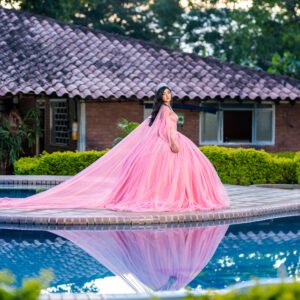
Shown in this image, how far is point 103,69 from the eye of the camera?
22172mm

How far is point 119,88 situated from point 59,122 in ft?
10.8

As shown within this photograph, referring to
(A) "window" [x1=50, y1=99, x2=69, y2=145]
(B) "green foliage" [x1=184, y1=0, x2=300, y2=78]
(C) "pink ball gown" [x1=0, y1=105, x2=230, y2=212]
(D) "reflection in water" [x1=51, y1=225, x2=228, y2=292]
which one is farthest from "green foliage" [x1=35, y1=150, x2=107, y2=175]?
(B) "green foliage" [x1=184, y1=0, x2=300, y2=78]

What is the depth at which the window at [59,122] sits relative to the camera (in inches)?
899

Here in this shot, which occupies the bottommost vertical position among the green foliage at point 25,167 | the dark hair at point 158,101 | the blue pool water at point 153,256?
the blue pool water at point 153,256

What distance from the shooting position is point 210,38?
44.2 m

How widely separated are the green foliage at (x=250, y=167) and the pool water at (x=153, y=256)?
5.88 meters

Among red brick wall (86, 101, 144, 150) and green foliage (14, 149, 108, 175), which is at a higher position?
red brick wall (86, 101, 144, 150)

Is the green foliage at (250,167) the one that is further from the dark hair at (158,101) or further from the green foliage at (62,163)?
the dark hair at (158,101)

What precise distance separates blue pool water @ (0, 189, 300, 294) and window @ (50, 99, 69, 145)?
12.0 meters

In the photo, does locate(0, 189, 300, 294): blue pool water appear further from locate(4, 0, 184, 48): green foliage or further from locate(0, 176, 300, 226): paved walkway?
locate(4, 0, 184, 48): green foliage

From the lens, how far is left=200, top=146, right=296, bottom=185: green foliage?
57.8 ft

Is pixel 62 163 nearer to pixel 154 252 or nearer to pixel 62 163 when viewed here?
pixel 62 163

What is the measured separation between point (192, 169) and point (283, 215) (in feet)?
6.51

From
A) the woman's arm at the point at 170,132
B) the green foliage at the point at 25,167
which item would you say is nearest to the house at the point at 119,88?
the green foliage at the point at 25,167
